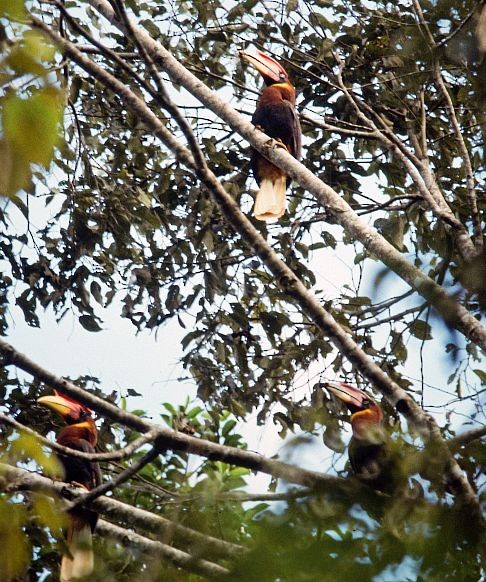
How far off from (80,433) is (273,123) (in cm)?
172

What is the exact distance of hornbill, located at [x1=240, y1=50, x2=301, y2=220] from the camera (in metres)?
3.68

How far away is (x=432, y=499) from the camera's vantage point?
0.86m

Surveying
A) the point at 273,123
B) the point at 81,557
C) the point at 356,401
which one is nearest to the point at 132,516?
the point at 81,557

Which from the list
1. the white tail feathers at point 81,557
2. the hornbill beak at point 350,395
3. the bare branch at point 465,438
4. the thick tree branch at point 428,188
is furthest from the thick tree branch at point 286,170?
the white tail feathers at point 81,557

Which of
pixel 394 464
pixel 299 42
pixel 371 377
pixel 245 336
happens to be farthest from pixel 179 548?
pixel 299 42

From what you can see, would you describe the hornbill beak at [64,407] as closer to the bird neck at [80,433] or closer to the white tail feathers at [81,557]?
the bird neck at [80,433]

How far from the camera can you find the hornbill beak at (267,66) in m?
3.89

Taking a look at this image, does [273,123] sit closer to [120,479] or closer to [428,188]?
[428,188]

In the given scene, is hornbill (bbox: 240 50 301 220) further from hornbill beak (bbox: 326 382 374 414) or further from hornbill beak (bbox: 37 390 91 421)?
hornbill beak (bbox: 37 390 91 421)

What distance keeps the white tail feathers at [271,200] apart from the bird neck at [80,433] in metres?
1.17

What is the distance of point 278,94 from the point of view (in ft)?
13.1

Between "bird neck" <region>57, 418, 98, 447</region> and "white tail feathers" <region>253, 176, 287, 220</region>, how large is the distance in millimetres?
1171

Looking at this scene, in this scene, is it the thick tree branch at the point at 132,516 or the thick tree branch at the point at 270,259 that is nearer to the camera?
the thick tree branch at the point at 132,516

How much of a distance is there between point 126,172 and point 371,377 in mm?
2043
